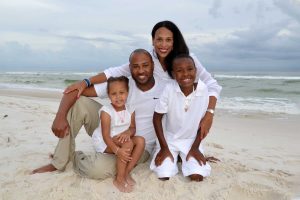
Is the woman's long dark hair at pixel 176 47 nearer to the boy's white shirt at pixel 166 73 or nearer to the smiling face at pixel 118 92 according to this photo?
the boy's white shirt at pixel 166 73

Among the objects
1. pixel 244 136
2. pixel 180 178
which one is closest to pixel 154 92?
pixel 180 178

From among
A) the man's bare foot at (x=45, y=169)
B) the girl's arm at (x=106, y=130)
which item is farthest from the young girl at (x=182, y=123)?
the man's bare foot at (x=45, y=169)

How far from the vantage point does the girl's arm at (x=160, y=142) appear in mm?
3209

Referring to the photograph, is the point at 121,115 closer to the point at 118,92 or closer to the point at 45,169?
the point at 118,92

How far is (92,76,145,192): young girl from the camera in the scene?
3.08 m

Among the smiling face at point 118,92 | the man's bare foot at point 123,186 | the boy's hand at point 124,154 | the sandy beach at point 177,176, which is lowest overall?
the sandy beach at point 177,176

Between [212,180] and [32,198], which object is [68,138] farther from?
[212,180]

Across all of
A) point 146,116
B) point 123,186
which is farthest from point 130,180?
point 146,116

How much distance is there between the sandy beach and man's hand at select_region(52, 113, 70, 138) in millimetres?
410

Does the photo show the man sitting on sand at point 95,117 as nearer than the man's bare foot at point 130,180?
No

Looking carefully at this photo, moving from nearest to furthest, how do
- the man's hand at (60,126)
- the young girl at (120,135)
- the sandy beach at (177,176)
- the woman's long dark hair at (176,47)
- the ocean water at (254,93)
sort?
the sandy beach at (177,176)
the young girl at (120,135)
the man's hand at (60,126)
the woman's long dark hair at (176,47)
the ocean water at (254,93)

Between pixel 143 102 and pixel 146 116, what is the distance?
0.15 m

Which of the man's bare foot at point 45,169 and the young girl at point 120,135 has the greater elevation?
the young girl at point 120,135

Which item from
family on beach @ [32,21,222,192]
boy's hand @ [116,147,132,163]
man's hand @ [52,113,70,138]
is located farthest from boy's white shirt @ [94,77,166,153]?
man's hand @ [52,113,70,138]
